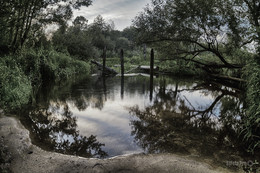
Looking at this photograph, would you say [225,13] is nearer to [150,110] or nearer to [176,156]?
[150,110]

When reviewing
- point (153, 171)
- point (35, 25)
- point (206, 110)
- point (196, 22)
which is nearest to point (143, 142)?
point (153, 171)

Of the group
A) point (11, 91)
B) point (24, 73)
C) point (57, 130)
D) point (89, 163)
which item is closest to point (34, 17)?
point (24, 73)

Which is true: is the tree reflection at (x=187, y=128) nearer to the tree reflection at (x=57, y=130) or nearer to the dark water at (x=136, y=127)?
the dark water at (x=136, y=127)

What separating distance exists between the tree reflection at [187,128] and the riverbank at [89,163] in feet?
1.57

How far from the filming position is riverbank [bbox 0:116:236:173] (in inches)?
118

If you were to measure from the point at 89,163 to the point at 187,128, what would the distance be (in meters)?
2.94

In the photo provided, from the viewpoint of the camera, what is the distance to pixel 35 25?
12891 mm

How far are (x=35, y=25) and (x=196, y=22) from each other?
1021 cm

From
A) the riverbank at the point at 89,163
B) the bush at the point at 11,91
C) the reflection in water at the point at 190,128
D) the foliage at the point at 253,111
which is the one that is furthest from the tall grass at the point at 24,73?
the foliage at the point at 253,111

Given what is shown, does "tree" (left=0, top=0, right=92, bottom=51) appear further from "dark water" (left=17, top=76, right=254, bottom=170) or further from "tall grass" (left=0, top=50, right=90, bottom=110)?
"dark water" (left=17, top=76, right=254, bottom=170)

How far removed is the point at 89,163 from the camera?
10.4ft

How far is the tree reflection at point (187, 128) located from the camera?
401cm

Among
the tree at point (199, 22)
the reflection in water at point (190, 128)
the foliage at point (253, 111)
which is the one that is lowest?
the reflection in water at point (190, 128)

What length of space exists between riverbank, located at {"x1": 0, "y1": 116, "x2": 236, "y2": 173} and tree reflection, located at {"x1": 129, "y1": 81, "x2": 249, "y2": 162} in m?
0.48
